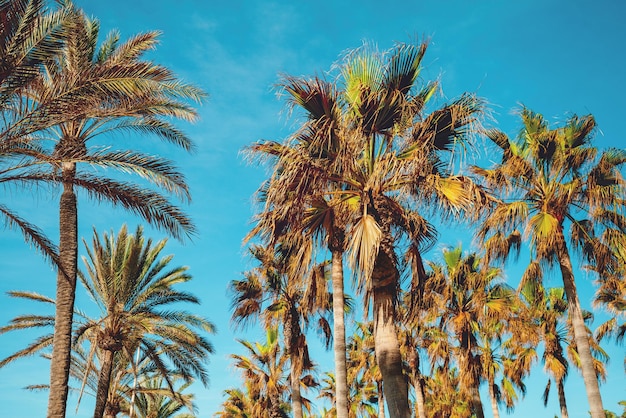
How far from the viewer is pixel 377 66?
10.7m

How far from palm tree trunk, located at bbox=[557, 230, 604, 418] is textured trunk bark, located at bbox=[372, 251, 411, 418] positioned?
6.86m

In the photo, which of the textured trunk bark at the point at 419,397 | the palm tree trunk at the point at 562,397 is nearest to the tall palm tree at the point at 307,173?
the textured trunk bark at the point at 419,397

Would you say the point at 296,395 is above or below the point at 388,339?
above

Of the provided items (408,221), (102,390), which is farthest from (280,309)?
(408,221)

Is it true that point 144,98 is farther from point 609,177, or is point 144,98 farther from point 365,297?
point 609,177

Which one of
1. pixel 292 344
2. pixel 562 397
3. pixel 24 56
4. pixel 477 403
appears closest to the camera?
pixel 24 56

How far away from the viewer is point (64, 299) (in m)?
13.9

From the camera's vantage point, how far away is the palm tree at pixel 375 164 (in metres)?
10.1

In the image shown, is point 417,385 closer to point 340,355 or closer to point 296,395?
point 296,395

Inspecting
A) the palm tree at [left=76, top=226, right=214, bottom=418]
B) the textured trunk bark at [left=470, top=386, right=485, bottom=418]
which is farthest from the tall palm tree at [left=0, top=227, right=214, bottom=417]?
the textured trunk bark at [left=470, top=386, right=485, bottom=418]

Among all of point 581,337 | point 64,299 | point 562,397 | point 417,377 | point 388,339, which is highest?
point 417,377

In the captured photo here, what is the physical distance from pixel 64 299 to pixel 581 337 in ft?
42.5

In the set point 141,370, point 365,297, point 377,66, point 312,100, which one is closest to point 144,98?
point 312,100

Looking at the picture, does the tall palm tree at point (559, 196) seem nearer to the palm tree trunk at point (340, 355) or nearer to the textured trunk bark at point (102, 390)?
the palm tree trunk at point (340, 355)
